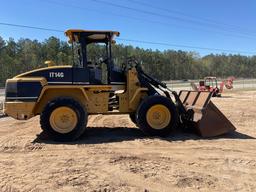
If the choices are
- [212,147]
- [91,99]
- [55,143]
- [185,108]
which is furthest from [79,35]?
[212,147]

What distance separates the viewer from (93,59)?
9.86 metres

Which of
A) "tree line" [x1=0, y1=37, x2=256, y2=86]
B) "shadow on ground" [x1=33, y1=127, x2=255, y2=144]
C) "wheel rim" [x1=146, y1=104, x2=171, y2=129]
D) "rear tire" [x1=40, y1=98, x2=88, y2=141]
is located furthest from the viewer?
"tree line" [x1=0, y1=37, x2=256, y2=86]

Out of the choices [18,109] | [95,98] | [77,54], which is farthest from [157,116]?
[18,109]

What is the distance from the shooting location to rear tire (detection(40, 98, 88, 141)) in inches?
354

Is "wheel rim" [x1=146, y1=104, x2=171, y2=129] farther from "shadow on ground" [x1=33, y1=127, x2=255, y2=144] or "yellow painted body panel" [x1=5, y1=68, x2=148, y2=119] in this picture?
"yellow painted body panel" [x1=5, y1=68, x2=148, y2=119]

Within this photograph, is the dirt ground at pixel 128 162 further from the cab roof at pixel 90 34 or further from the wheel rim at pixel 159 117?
the cab roof at pixel 90 34

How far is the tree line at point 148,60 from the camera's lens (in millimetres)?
49688

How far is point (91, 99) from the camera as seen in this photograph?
31.1 ft

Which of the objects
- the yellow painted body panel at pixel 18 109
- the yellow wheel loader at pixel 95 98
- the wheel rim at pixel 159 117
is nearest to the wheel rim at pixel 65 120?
the yellow wheel loader at pixel 95 98

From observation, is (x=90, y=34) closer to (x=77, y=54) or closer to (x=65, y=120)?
(x=77, y=54)

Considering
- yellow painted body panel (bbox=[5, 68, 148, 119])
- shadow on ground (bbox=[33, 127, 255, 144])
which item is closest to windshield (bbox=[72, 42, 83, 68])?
yellow painted body panel (bbox=[5, 68, 148, 119])

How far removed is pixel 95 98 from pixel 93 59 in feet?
3.64

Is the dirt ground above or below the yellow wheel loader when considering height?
below

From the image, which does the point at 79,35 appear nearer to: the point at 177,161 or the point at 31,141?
the point at 31,141
